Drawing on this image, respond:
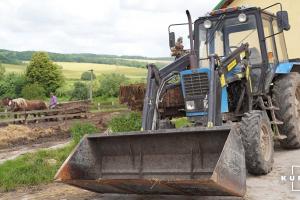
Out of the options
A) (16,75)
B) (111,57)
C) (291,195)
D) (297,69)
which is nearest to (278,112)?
(297,69)

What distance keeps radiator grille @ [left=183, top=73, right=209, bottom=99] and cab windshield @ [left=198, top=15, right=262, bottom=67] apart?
1.21m

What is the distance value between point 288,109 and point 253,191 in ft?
10.0

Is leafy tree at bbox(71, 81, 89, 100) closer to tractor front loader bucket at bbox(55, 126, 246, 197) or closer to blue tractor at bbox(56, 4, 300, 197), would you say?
blue tractor at bbox(56, 4, 300, 197)

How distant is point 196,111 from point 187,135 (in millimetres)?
1508

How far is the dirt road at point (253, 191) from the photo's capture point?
21.2 ft

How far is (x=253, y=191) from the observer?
673 centimetres

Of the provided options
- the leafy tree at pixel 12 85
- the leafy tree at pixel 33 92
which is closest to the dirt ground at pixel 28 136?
the leafy tree at pixel 33 92

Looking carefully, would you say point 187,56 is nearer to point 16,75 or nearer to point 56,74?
point 56,74

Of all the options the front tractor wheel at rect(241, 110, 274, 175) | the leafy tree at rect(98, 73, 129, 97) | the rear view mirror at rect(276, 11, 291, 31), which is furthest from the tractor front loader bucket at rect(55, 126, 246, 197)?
the leafy tree at rect(98, 73, 129, 97)

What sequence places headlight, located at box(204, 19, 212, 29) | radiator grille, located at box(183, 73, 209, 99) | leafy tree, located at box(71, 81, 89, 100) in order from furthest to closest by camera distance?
leafy tree, located at box(71, 81, 89, 100), headlight, located at box(204, 19, 212, 29), radiator grille, located at box(183, 73, 209, 99)

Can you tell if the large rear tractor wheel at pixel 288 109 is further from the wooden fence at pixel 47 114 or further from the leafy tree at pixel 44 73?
the leafy tree at pixel 44 73

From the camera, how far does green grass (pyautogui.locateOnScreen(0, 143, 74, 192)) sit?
8641 mm

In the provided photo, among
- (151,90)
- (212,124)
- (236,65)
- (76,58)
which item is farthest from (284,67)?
(76,58)

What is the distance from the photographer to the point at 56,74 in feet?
152
